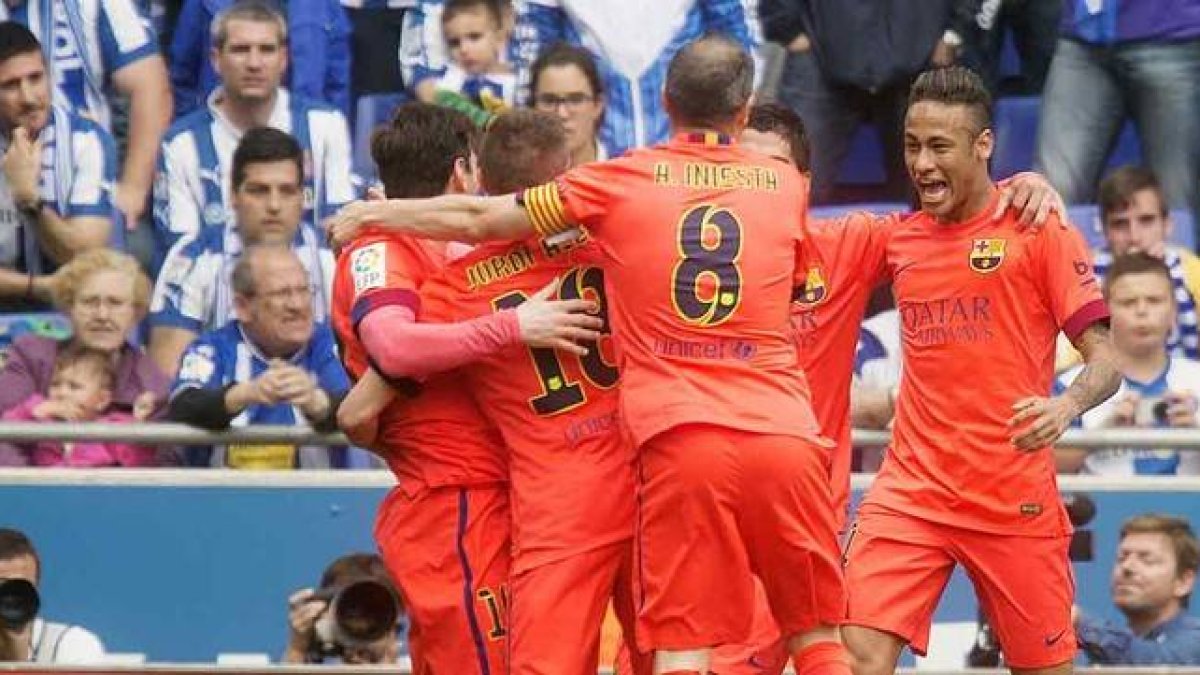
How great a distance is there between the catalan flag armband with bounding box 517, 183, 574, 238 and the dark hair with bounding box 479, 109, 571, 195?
0.26 metres

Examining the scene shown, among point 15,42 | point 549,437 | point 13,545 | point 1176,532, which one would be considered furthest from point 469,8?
point 549,437

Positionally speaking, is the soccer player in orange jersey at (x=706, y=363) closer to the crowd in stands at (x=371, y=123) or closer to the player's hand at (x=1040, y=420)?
the player's hand at (x=1040, y=420)

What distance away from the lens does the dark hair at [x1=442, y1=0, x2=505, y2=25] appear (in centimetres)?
1235

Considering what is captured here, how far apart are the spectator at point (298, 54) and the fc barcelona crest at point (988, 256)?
12.5ft

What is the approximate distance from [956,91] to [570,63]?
9.80 feet

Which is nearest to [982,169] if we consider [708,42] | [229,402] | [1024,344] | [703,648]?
[1024,344]

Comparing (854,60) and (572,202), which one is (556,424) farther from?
(854,60)

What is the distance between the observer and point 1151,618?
10.6 meters

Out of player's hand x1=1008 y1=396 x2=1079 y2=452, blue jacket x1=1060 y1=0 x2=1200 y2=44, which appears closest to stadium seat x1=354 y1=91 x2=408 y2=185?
blue jacket x1=1060 y1=0 x2=1200 y2=44

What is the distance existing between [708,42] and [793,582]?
4.93 feet

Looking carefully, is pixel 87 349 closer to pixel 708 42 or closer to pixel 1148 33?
pixel 708 42

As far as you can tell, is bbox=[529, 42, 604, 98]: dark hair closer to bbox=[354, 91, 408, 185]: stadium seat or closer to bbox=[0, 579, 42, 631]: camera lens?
bbox=[354, 91, 408, 185]: stadium seat

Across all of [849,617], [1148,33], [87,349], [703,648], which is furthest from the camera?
[1148,33]

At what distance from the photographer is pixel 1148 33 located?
1238 cm
